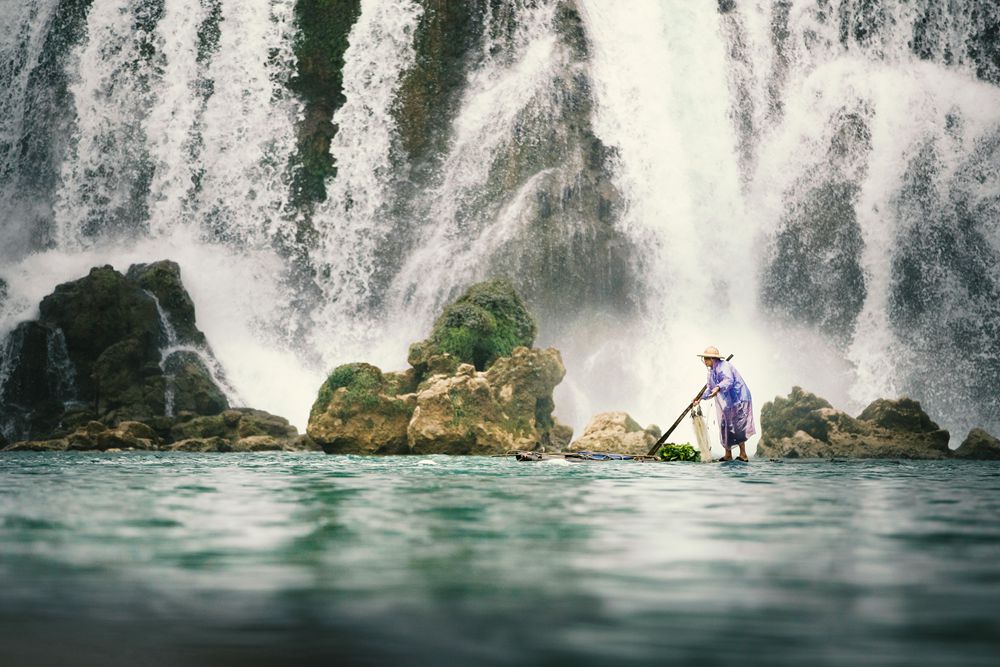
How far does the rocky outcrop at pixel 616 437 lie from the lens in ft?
86.7

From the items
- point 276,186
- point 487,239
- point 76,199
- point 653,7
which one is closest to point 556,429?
point 487,239

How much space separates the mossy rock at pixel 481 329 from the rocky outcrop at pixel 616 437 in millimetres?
5677

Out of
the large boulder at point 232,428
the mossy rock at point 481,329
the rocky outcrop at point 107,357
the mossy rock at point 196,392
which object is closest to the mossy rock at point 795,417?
the mossy rock at point 481,329

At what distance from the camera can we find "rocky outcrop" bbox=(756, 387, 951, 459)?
84.6 ft

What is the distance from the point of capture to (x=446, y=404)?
1085 inches

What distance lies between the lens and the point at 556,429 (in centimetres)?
3031

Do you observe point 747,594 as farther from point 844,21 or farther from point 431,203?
point 844,21

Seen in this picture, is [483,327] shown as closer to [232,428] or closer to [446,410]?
[446,410]

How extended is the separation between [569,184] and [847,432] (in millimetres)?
19101

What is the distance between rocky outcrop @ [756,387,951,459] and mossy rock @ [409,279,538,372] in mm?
8579

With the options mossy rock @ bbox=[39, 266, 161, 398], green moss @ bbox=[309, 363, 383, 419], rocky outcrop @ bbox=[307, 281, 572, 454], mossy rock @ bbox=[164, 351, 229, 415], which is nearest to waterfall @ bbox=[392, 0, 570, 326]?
mossy rock @ bbox=[164, 351, 229, 415]

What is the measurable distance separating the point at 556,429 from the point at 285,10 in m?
26.2

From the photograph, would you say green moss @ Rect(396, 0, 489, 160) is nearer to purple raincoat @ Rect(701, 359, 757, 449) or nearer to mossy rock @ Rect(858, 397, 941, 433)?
mossy rock @ Rect(858, 397, 941, 433)

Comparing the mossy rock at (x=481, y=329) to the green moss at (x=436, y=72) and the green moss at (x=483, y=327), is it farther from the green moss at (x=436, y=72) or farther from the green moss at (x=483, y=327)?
the green moss at (x=436, y=72)
